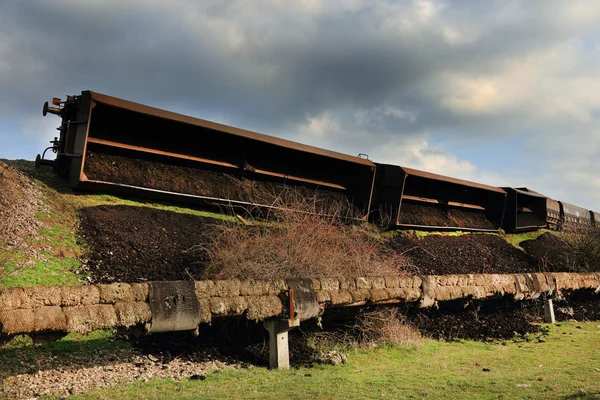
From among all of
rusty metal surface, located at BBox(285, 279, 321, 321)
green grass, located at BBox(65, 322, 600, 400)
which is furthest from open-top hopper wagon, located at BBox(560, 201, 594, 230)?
rusty metal surface, located at BBox(285, 279, 321, 321)

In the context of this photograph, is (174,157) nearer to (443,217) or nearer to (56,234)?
(56,234)

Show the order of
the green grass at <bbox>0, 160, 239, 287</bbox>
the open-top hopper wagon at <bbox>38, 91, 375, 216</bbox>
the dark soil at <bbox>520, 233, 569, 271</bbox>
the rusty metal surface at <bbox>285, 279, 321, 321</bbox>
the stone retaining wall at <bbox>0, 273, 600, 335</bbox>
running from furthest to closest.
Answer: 1. the dark soil at <bbox>520, 233, 569, 271</bbox>
2. the open-top hopper wagon at <bbox>38, 91, 375, 216</bbox>
3. the green grass at <bbox>0, 160, 239, 287</bbox>
4. the rusty metal surface at <bbox>285, 279, 321, 321</bbox>
5. the stone retaining wall at <bbox>0, 273, 600, 335</bbox>

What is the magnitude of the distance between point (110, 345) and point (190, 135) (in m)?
6.28

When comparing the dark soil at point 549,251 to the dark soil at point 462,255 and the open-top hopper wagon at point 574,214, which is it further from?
the open-top hopper wagon at point 574,214

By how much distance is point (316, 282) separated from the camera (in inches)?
266

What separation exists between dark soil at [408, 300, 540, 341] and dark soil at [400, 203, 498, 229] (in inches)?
168

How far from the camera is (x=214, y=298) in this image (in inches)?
226

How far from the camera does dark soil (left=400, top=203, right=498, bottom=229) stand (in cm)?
1499

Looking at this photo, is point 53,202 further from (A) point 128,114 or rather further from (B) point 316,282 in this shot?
(B) point 316,282

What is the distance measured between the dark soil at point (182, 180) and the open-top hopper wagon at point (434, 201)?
6.42 ft

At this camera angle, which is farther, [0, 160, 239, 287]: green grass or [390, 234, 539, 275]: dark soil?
[390, 234, 539, 275]: dark soil

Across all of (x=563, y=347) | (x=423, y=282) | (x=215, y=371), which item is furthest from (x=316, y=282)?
(x=563, y=347)

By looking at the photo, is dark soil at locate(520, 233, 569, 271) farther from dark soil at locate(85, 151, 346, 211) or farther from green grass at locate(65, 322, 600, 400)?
green grass at locate(65, 322, 600, 400)

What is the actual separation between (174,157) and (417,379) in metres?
7.36
